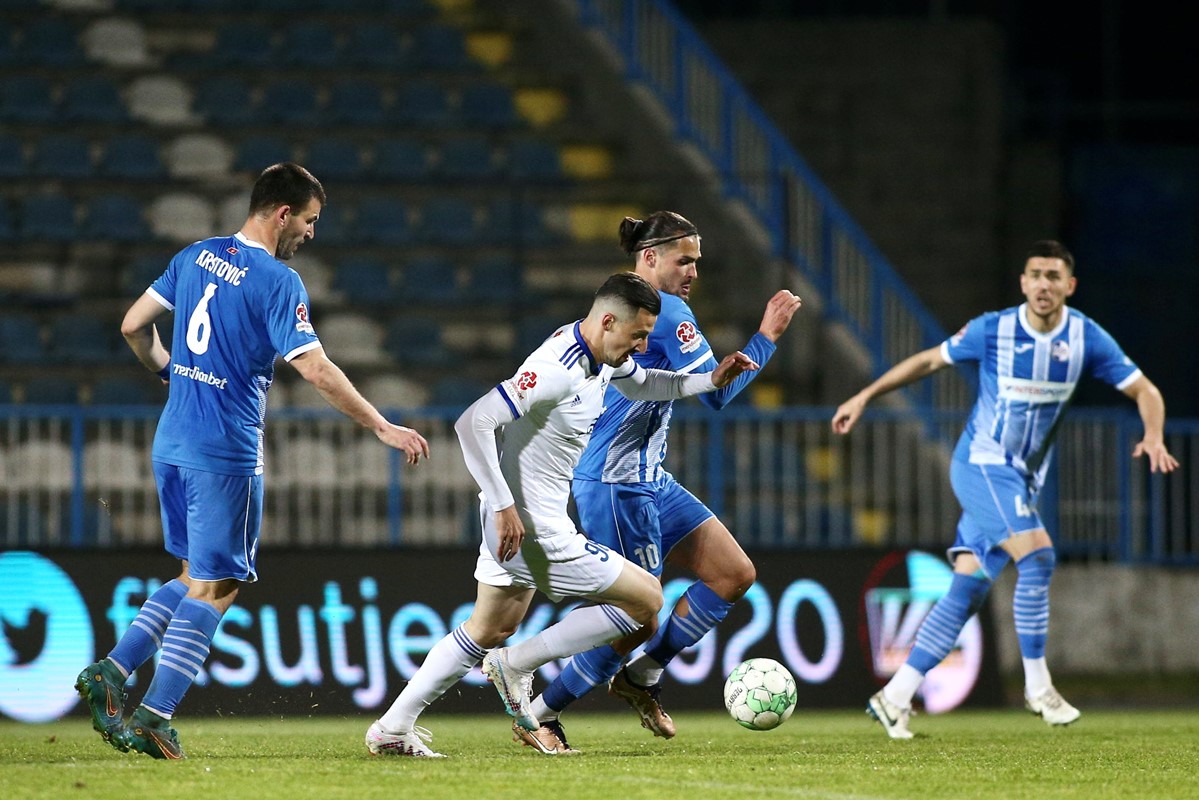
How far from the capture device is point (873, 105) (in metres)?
17.5

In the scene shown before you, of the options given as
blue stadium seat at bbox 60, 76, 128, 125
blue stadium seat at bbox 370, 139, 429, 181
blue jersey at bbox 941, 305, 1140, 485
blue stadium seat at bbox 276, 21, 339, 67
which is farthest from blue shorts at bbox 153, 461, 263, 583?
blue stadium seat at bbox 276, 21, 339, 67

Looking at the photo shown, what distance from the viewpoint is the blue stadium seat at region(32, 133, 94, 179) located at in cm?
1452

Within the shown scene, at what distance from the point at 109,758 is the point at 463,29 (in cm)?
1042

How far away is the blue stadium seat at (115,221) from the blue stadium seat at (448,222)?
2162 millimetres

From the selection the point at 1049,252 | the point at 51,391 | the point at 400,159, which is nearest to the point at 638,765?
the point at 1049,252

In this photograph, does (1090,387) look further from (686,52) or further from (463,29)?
(463,29)

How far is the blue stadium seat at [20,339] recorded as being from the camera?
1325 centimetres

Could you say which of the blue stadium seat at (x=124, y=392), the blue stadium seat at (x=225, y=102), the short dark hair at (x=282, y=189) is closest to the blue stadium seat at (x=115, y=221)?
the blue stadium seat at (x=225, y=102)

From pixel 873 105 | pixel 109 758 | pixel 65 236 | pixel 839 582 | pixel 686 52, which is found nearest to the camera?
pixel 109 758

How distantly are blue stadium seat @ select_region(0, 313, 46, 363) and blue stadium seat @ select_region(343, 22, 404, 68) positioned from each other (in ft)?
12.2

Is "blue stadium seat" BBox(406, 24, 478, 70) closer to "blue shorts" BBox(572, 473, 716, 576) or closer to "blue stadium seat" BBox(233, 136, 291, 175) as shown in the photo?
"blue stadium seat" BBox(233, 136, 291, 175)

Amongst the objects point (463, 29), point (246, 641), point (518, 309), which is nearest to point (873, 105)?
point (463, 29)

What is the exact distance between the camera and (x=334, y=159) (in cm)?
1484

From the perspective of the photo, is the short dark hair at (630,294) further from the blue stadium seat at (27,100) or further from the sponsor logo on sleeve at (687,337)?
the blue stadium seat at (27,100)
